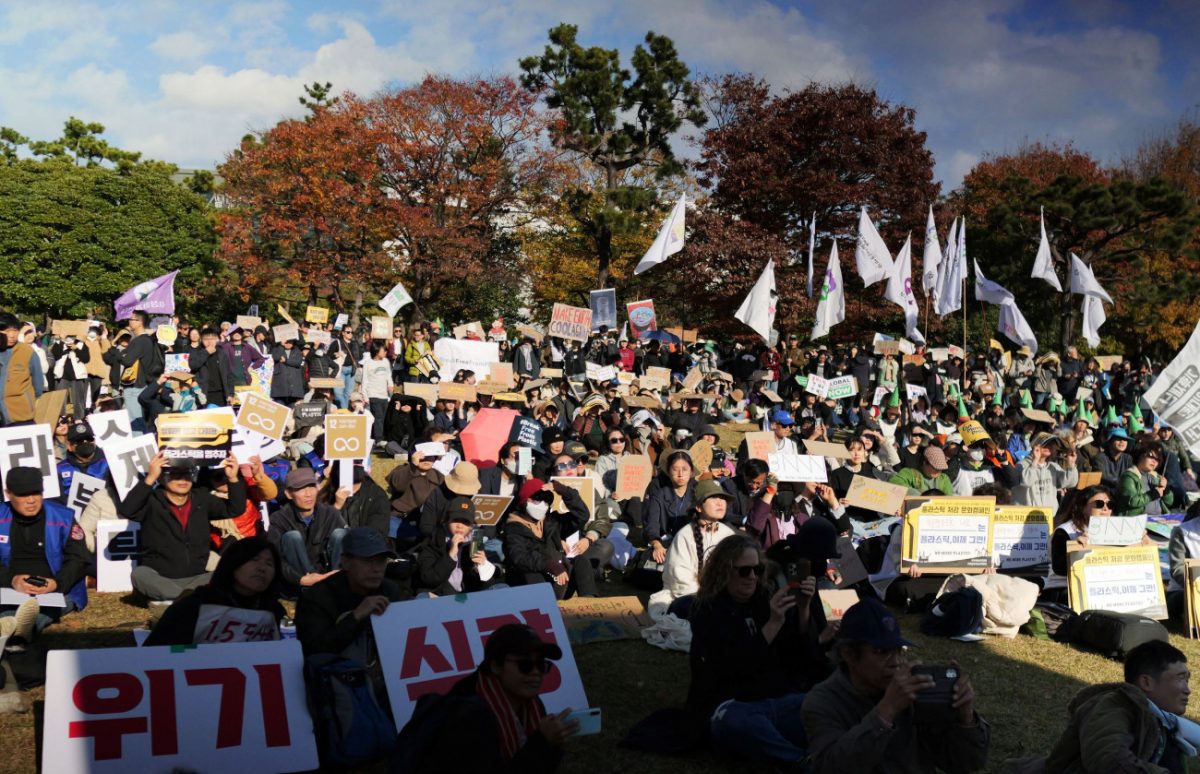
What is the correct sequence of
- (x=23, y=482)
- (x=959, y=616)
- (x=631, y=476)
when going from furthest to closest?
(x=631, y=476)
(x=959, y=616)
(x=23, y=482)

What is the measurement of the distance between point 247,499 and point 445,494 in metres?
1.88

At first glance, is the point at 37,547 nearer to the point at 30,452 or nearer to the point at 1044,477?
the point at 30,452

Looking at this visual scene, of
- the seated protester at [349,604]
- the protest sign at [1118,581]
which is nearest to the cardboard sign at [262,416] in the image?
the seated protester at [349,604]

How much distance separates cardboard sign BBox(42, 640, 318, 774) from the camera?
4918 millimetres

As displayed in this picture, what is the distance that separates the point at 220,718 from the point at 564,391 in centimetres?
1285

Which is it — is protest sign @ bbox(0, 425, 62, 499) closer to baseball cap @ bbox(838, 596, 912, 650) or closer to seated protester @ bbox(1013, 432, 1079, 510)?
baseball cap @ bbox(838, 596, 912, 650)

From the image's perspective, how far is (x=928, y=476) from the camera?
12086 mm

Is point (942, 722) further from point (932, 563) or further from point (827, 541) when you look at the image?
point (932, 563)

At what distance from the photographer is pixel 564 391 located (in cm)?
1791

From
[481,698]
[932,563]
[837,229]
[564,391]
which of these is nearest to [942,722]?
[481,698]

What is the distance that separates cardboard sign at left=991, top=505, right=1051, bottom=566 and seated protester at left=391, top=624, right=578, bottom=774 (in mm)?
6825

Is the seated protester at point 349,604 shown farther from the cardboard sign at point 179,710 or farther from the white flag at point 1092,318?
A: the white flag at point 1092,318

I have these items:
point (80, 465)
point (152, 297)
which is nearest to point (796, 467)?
point (80, 465)

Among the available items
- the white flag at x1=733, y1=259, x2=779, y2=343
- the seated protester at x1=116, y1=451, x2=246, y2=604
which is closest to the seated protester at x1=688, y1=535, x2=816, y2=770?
the seated protester at x1=116, y1=451, x2=246, y2=604
